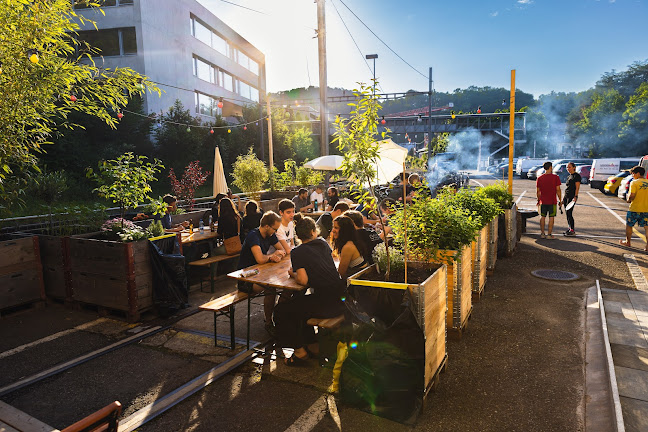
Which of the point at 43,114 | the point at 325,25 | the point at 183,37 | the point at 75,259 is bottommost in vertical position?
the point at 75,259

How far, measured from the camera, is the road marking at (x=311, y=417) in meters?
3.54

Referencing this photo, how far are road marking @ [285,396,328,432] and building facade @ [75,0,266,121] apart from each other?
17.2m

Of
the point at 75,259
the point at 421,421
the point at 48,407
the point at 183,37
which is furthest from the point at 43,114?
the point at 183,37

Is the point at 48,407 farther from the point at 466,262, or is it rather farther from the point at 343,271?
the point at 466,262

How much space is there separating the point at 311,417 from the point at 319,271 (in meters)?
1.43

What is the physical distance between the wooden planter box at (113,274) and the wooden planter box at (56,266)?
17 centimetres

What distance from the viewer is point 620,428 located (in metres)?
3.15

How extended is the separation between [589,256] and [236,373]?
26.6ft

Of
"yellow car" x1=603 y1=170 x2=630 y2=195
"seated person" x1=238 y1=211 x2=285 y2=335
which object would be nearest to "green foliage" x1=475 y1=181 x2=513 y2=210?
"seated person" x1=238 y1=211 x2=285 y2=335

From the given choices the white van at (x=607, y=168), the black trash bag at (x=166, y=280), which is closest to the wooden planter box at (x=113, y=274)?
the black trash bag at (x=166, y=280)

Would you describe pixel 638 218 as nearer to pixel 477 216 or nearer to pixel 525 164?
pixel 477 216

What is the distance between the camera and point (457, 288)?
489cm

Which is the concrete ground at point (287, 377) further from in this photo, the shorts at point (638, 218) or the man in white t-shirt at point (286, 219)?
the shorts at point (638, 218)

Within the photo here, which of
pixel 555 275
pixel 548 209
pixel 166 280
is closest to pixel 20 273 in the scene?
pixel 166 280
